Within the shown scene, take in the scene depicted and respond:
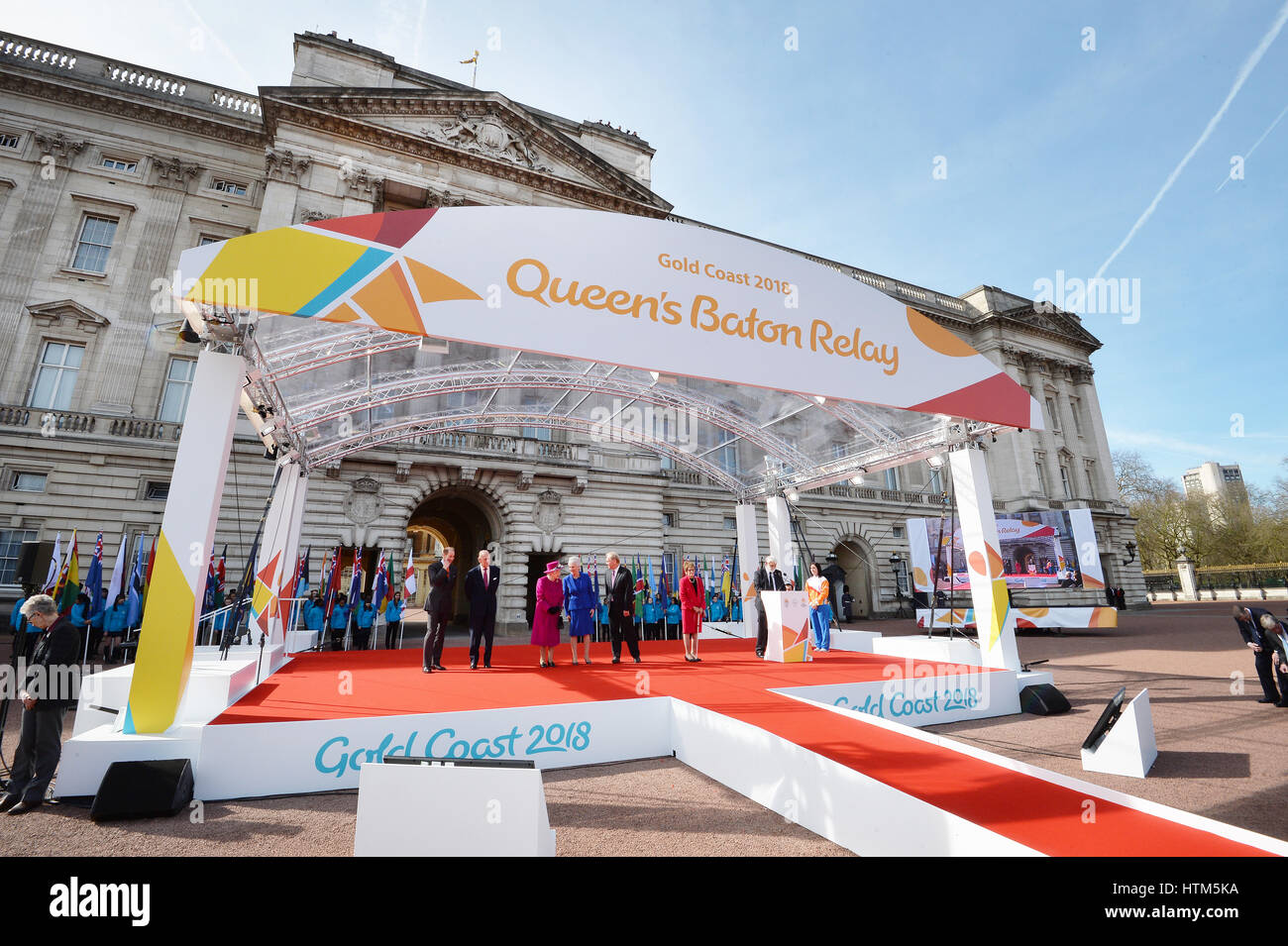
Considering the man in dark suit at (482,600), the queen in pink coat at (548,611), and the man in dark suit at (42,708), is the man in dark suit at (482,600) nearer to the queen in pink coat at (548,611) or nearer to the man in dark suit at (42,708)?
the queen in pink coat at (548,611)

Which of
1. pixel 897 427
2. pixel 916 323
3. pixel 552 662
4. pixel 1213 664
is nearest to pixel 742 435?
pixel 897 427

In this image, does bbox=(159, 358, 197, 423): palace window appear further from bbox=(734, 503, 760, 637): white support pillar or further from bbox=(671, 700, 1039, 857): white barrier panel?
bbox=(671, 700, 1039, 857): white barrier panel

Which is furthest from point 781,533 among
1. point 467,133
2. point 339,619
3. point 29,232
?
point 29,232

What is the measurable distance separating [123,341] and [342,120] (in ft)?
36.0

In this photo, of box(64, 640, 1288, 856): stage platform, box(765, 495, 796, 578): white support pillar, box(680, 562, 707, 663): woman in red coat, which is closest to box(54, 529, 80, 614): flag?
box(64, 640, 1288, 856): stage platform

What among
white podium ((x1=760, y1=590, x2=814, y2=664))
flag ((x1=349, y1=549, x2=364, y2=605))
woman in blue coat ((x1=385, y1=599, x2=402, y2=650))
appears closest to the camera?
white podium ((x1=760, y1=590, x2=814, y2=664))

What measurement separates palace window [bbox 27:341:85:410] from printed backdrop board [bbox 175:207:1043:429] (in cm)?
1942

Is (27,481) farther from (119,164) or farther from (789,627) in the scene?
(789,627)

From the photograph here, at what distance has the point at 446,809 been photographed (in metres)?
2.61

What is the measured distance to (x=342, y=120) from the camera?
2134 centimetres

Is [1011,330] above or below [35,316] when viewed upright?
above

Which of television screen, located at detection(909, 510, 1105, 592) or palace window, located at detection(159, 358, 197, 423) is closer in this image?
palace window, located at detection(159, 358, 197, 423)

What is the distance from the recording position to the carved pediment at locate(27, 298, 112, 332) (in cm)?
1884
